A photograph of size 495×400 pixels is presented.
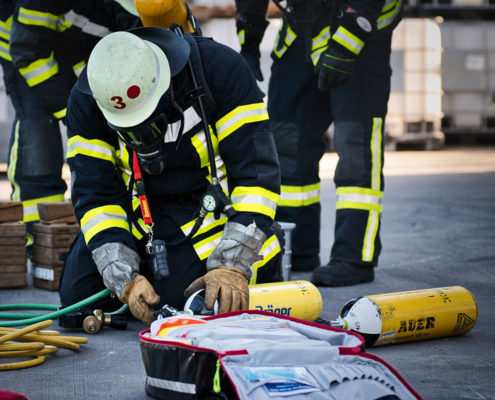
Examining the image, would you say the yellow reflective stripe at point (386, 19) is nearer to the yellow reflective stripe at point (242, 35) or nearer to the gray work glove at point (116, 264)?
the yellow reflective stripe at point (242, 35)

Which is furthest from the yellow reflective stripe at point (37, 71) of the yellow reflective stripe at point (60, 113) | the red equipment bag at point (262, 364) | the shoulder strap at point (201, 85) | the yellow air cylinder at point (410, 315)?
the red equipment bag at point (262, 364)

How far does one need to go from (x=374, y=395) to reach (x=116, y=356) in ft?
3.76

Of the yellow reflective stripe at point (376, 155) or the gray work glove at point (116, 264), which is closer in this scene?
the gray work glove at point (116, 264)

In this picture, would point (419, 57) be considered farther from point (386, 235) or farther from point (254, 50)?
point (254, 50)

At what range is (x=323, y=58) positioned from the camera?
4.10 m

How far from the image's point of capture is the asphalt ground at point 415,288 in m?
2.49

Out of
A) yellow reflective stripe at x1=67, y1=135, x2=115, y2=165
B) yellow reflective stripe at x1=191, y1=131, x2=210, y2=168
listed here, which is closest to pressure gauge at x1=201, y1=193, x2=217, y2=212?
yellow reflective stripe at x1=191, y1=131, x2=210, y2=168

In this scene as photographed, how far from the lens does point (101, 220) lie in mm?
A: 3111

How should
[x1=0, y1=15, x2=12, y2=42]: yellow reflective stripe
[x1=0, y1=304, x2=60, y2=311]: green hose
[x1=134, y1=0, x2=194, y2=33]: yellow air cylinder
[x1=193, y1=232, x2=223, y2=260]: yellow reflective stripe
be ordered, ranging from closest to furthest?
1. [x1=193, y1=232, x2=223, y2=260]: yellow reflective stripe
2. [x1=134, y1=0, x2=194, y2=33]: yellow air cylinder
3. [x1=0, y1=304, x2=60, y2=311]: green hose
4. [x1=0, y1=15, x2=12, y2=42]: yellow reflective stripe

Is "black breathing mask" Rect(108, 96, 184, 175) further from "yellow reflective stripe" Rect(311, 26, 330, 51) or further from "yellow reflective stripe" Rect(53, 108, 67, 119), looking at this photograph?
"yellow reflective stripe" Rect(53, 108, 67, 119)

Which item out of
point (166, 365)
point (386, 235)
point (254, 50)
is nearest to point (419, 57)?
point (386, 235)

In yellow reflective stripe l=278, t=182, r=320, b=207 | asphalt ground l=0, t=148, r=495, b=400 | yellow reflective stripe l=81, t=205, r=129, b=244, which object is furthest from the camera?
yellow reflective stripe l=278, t=182, r=320, b=207

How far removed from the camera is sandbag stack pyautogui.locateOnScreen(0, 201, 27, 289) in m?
4.15

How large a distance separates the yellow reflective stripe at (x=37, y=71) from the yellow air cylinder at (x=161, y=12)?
141 cm
